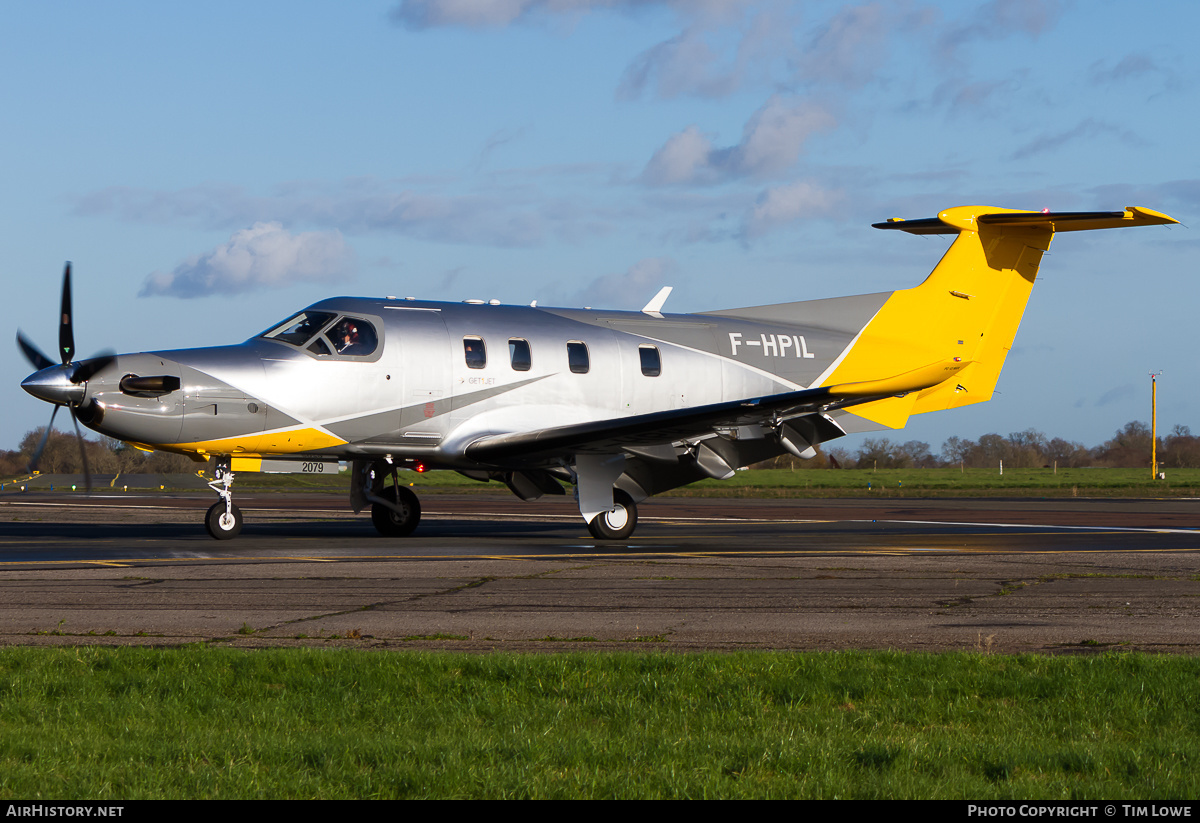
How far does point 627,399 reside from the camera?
20.5 meters

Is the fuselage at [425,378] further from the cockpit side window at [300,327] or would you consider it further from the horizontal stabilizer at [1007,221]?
the horizontal stabilizer at [1007,221]

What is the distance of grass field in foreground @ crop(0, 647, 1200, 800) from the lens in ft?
16.2

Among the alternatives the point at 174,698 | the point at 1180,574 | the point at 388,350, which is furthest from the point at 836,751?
the point at 388,350

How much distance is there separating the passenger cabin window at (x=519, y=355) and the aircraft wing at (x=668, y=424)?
1.15 m

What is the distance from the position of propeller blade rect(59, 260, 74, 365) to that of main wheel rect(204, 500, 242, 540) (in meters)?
3.21

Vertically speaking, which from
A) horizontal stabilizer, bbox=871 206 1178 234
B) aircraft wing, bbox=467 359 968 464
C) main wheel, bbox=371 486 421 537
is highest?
horizontal stabilizer, bbox=871 206 1178 234

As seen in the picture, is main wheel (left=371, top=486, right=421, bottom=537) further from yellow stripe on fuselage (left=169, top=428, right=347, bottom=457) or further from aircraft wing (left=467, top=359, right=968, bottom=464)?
yellow stripe on fuselage (left=169, top=428, right=347, bottom=457)

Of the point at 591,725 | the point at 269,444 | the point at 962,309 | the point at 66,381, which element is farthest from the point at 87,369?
the point at 962,309

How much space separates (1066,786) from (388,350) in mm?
14982

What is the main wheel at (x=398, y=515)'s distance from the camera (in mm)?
20141

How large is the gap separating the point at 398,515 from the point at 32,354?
6.61 m

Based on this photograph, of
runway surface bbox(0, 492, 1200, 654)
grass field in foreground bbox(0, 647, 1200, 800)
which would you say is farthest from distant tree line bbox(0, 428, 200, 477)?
grass field in foreground bbox(0, 647, 1200, 800)

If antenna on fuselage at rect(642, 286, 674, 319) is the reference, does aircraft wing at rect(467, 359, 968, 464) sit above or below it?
below

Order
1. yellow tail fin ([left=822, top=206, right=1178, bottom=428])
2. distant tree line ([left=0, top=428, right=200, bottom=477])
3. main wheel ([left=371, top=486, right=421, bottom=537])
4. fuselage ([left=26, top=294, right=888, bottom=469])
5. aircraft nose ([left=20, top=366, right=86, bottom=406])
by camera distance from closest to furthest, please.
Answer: aircraft nose ([left=20, top=366, right=86, bottom=406]) → fuselage ([left=26, top=294, right=888, bottom=469]) → main wheel ([left=371, top=486, right=421, bottom=537]) → yellow tail fin ([left=822, top=206, right=1178, bottom=428]) → distant tree line ([left=0, top=428, right=200, bottom=477])
